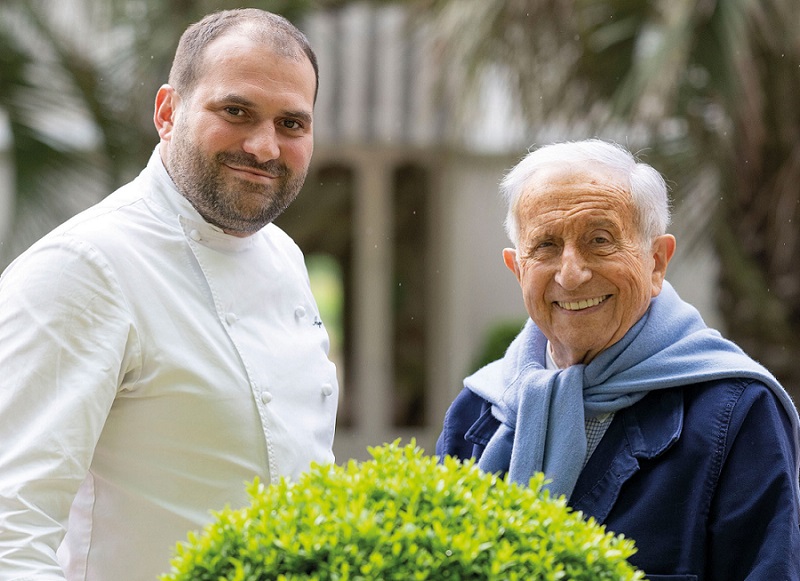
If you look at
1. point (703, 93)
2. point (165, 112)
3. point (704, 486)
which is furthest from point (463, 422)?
point (703, 93)

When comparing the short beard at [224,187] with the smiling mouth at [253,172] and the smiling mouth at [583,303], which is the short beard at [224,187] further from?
the smiling mouth at [583,303]

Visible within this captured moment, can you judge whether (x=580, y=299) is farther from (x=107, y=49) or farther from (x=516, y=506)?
(x=107, y=49)

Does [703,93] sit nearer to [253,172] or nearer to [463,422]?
[463,422]

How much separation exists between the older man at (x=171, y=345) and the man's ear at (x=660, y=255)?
0.76m

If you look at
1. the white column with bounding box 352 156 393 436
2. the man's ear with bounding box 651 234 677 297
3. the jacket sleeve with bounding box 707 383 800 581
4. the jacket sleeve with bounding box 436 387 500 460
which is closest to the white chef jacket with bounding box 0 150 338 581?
the jacket sleeve with bounding box 436 387 500 460

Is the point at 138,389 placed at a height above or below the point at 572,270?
below

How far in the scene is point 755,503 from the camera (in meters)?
2.14

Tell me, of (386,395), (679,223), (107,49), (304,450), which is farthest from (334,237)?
(304,450)

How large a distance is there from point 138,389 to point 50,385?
0.19 m

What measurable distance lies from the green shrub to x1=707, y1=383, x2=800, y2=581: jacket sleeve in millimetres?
500

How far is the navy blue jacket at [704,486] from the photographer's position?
2.15 meters

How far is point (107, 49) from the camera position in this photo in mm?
6867

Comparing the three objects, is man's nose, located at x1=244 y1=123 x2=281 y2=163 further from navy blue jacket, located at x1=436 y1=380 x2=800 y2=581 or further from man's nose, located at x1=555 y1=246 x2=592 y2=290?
navy blue jacket, located at x1=436 y1=380 x2=800 y2=581

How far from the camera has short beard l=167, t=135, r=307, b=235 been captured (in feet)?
7.99
